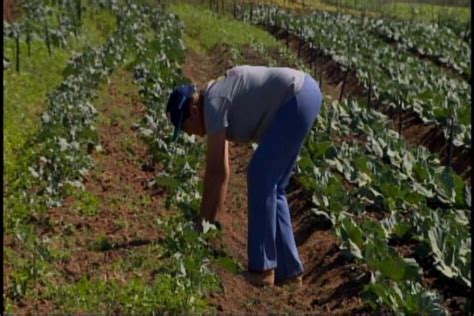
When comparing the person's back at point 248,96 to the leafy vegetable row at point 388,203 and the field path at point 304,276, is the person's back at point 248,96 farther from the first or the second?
the leafy vegetable row at point 388,203

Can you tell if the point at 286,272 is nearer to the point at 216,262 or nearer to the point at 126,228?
the point at 216,262

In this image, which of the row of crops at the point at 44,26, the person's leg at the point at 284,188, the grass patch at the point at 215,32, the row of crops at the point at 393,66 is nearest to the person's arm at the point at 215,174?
the person's leg at the point at 284,188

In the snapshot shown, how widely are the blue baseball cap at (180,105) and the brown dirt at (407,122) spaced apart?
526cm

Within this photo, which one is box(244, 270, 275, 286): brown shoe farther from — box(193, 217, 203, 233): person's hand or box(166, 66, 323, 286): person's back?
box(193, 217, 203, 233): person's hand

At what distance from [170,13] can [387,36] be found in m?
6.71

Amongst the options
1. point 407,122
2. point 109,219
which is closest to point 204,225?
point 109,219

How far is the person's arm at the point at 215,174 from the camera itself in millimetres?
5379

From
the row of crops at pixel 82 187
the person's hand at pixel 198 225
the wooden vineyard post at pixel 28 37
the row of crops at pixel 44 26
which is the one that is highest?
the person's hand at pixel 198 225

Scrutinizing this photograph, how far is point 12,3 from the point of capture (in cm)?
2216

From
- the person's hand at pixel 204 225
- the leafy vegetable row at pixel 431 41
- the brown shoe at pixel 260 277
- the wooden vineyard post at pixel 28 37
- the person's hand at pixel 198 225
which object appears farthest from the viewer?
the leafy vegetable row at pixel 431 41

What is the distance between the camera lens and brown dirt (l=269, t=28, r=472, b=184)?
10.6 m

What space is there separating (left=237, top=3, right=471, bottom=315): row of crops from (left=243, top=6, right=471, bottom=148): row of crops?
0.17ft

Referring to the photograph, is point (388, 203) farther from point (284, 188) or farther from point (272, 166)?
point (272, 166)

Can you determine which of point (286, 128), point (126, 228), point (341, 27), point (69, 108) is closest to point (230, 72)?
point (286, 128)
